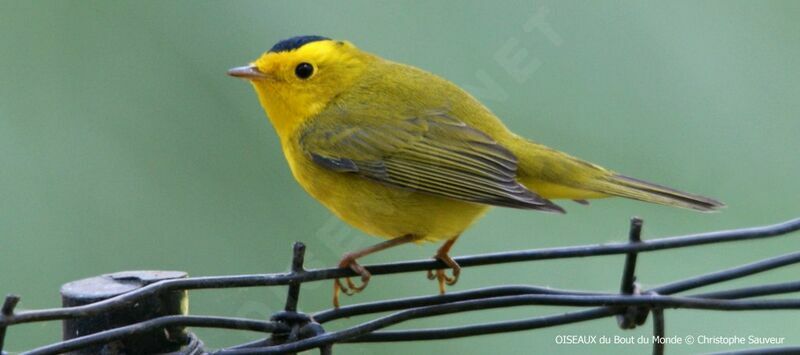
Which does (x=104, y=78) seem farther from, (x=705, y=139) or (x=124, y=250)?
(x=705, y=139)

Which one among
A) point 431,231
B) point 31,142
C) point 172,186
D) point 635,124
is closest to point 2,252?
point 31,142

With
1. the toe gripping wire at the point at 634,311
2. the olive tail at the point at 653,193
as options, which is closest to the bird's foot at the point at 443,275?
the olive tail at the point at 653,193

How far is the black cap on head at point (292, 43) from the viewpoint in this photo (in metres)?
3.84

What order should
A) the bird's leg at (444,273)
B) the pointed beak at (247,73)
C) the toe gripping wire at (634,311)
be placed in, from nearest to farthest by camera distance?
the toe gripping wire at (634,311) → the bird's leg at (444,273) → the pointed beak at (247,73)

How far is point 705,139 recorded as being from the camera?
12.8ft

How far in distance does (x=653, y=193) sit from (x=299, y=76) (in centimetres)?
129

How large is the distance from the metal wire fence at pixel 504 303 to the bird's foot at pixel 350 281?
0.34 metres

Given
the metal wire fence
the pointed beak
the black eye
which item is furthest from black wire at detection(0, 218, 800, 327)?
the black eye

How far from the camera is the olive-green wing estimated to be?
3.36 metres

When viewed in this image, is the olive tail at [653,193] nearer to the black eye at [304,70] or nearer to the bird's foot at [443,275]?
the bird's foot at [443,275]

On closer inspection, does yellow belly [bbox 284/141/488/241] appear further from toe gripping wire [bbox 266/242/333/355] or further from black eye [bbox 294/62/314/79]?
toe gripping wire [bbox 266/242/333/355]

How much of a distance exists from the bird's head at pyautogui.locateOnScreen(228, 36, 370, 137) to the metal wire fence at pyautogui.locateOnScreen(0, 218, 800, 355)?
5.10 ft

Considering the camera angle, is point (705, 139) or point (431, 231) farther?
point (705, 139)

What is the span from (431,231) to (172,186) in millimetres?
977
